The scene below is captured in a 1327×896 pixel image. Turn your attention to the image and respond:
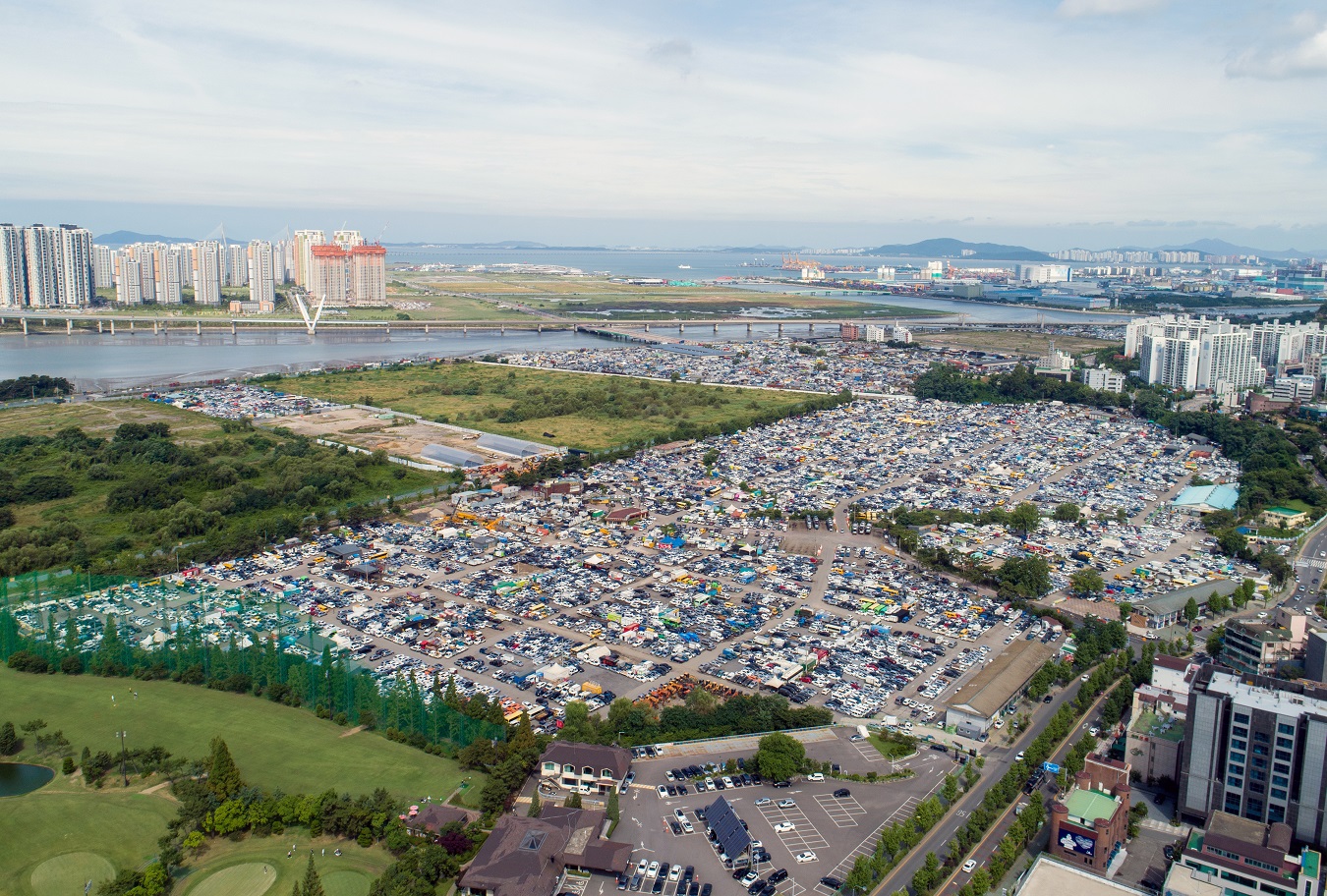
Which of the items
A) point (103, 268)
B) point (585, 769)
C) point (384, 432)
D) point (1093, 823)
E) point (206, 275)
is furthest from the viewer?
point (103, 268)

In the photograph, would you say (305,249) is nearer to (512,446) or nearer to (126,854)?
(512,446)

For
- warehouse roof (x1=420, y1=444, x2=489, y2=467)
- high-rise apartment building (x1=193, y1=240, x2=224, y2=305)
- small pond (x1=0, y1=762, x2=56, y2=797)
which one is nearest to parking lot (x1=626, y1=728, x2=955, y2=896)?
small pond (x1=0, y1=762, x2=56, y2=797)

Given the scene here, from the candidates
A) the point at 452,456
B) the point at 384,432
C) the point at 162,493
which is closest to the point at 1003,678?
the point at 452,456

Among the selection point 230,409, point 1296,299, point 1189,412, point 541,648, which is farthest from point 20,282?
point 1296,299

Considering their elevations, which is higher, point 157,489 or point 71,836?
point 157,489

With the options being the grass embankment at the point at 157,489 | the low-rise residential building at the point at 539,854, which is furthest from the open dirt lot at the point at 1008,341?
the low-rise residential building at the point at 539,854

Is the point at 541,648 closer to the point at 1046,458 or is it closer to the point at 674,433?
the point at 674,433
